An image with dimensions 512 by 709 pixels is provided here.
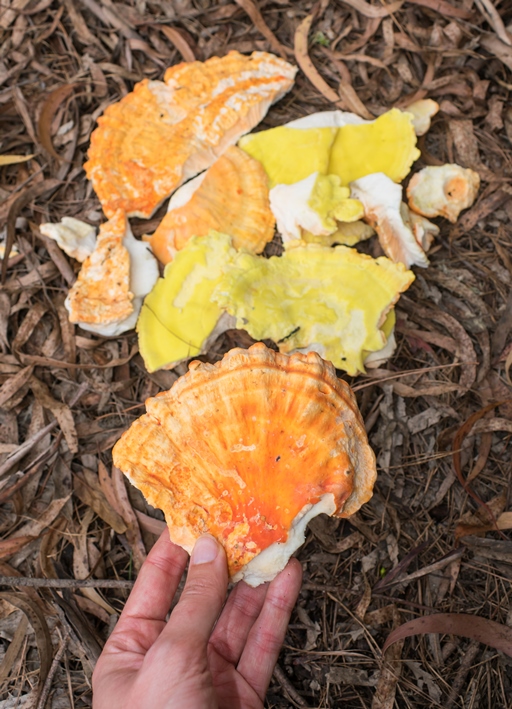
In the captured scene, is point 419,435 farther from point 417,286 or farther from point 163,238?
point 163,238

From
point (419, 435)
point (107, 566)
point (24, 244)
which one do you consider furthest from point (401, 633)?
point (24, 244)

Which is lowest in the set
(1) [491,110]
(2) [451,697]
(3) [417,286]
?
(2) [451,697]

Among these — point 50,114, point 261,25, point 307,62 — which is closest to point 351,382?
point 307,62

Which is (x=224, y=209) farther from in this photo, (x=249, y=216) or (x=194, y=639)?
(x=194, y=639)

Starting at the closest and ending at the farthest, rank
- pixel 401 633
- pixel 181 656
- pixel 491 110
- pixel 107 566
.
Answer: pixel 181 656 → pixel 401 633 → pixel 107 566 → pixel 491 110

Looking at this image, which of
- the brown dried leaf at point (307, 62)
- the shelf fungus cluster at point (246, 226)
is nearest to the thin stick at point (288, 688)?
the shelf fungus cluster at point (246, 226)

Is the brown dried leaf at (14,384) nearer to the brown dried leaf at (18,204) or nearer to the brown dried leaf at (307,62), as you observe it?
the brown dried leaf at (18,204)

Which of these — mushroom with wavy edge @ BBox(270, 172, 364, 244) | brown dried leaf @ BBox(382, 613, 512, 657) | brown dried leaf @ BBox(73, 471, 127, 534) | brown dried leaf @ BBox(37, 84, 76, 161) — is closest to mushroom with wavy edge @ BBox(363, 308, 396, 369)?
mushroom with wavy edge @ BBox(270, 172, 364, 244)
